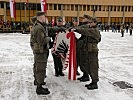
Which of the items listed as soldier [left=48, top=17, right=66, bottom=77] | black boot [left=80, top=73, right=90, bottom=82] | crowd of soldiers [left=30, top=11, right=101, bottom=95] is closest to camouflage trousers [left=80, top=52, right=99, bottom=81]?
crowd of soldiers [left=30, top=11, right=101, bottom=95]

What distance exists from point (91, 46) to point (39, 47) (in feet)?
3.88

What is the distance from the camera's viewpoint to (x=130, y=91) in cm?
571

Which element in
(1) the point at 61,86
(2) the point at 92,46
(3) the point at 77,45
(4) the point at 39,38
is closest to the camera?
(4) the point at 39,38

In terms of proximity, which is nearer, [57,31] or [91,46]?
[91,46]

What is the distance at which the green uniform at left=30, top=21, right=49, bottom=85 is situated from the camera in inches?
206

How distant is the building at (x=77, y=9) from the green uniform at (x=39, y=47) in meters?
45.8

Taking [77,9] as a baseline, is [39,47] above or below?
below

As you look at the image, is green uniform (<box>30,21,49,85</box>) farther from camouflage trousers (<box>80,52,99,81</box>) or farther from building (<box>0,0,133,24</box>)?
building (<box>0,0,133,24</box>)

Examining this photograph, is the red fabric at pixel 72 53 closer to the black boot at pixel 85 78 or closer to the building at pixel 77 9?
the black boot at pixel 85 78

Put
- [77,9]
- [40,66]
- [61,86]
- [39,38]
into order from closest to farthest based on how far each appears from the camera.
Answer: [39,38] < [40,66] < [61,86] < [77,9]

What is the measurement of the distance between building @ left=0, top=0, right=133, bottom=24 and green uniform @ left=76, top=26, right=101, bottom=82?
45223 millimetres

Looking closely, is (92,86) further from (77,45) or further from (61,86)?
(77,45)

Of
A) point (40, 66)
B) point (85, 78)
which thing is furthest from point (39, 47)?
point (85, 78)

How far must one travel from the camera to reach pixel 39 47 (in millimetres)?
5301
